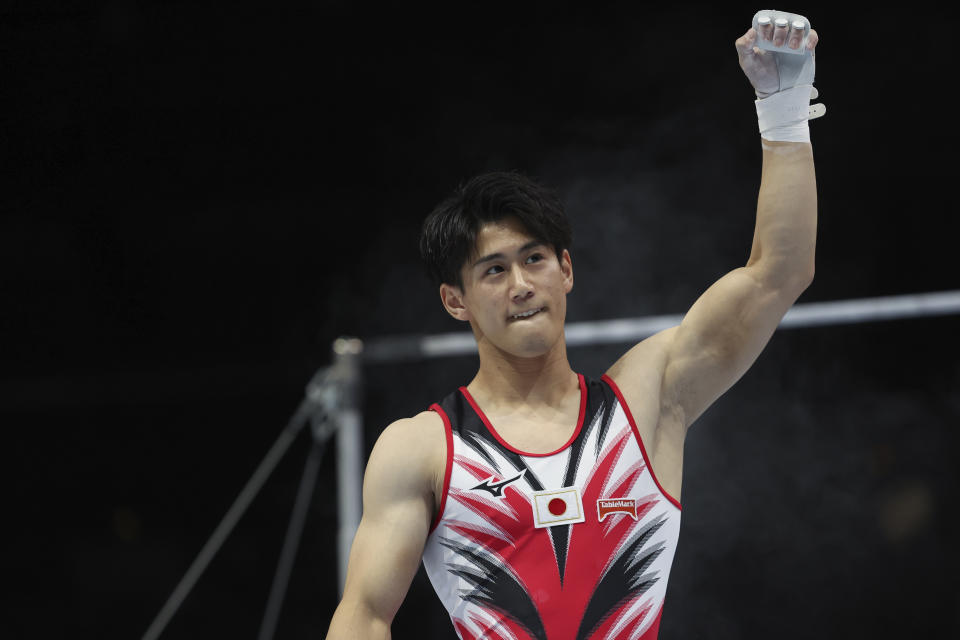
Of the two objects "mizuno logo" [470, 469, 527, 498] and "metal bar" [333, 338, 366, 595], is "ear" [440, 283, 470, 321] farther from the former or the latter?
"metal bar" [333, 338, 366, 595]

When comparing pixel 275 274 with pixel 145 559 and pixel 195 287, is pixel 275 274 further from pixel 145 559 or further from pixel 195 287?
pixel 145 559

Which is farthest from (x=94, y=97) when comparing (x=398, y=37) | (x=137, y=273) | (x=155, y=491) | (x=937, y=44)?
(x=937, y=44)

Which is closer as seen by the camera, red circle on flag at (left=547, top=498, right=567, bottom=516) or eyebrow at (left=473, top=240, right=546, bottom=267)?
red circle on flag at (left=547, top=498, right=567, bottom=516)

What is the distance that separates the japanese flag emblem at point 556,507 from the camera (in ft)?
6.37

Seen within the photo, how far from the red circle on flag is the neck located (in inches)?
9.7

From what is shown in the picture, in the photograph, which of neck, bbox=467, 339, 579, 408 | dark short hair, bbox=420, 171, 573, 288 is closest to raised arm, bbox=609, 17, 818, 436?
neck, bbox=467, 339, 579, 408

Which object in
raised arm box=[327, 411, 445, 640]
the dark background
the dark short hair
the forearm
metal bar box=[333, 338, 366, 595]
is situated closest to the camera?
raised arm box=[327, 411, 445, 640]

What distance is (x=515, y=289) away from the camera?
2.03 m

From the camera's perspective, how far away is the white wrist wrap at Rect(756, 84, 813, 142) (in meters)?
2.04

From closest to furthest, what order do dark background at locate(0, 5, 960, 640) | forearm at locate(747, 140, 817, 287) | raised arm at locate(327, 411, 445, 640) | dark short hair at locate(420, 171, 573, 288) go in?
1. raised arm at locate(327, 411, 445, 640)
2. forearm at locate(747, 140, 817, 287)
3. dark short hair at locate(420, 171, 573, 288)
4. dark background at locate(0, 5, 960, 640)

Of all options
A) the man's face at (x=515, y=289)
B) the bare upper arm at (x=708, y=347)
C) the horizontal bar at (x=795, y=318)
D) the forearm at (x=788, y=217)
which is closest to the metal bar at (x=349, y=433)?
the horizontal bar at (x=795, y=318)

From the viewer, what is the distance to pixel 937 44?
13.4 feet

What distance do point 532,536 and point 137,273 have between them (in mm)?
3275

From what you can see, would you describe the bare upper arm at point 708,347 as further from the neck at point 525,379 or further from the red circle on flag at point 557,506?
the red circle on flag at point 557,506
